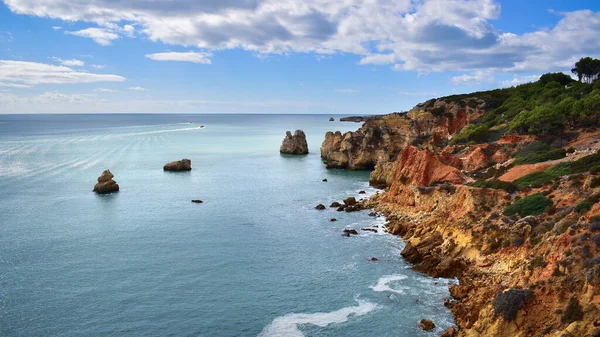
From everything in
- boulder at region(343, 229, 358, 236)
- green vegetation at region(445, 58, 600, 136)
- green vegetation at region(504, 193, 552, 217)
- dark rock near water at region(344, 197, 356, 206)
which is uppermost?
green vegetation at region(445, 58, 600, 136)

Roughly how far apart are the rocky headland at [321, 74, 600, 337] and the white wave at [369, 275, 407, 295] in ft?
8.54

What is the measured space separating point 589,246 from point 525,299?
5.32 m

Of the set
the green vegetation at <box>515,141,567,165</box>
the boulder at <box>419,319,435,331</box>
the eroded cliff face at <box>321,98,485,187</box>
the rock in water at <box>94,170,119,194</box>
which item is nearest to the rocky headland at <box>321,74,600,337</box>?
the green vegetation at <box>515,141,567,165</box>

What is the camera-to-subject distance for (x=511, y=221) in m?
34.5

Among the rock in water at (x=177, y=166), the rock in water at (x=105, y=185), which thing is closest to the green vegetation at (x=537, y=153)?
the rock in water at (x=105, y=185)

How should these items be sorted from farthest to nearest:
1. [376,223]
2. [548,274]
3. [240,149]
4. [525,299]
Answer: [240,149], [376,223], [548,274], [525,299]

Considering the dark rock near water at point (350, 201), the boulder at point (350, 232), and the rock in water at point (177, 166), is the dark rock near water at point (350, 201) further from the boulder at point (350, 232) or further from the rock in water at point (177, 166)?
the rock in water at point (177, 166)

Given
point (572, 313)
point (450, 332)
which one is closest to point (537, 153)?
point (572, 313)

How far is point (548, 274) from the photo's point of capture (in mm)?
25531

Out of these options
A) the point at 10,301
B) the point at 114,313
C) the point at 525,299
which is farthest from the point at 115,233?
the point at 525,299

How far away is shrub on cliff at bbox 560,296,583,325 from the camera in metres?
21.4

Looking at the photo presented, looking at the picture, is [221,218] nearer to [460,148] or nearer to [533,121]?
[460,148]

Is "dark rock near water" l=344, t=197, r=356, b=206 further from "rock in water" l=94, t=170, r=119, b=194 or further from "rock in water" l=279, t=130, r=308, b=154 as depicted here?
"rock in water" l=279, t=130, r=308, b=154

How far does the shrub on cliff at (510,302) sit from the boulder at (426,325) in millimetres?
4112
